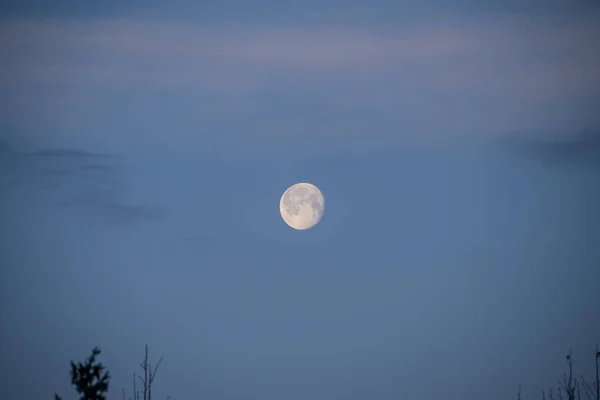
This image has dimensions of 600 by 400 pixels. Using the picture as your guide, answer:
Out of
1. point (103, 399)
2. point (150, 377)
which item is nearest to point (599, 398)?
point (150, 377)

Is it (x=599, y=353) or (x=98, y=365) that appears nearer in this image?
(x=98, y=365)

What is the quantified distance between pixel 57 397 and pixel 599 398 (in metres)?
23.6

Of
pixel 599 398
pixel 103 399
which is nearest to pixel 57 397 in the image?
pixel 103 399

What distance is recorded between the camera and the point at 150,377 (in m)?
35.5

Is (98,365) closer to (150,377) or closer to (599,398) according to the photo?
(150,377)

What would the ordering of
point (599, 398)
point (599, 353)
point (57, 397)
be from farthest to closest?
point (599, 353), point (599, 398), point (57, 397)

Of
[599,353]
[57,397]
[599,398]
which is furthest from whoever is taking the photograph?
[599,353]

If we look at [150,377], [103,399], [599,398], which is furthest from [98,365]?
[599,398]

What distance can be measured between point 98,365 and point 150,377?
1189 centimetres

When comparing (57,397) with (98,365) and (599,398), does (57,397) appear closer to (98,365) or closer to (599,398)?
(98,365)

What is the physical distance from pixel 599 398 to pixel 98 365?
22.6 meters

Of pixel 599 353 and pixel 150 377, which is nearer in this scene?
Result: pixel 150 377

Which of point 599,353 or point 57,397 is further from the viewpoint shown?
point 599,353

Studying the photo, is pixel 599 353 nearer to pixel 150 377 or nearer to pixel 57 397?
pixel 150 377
